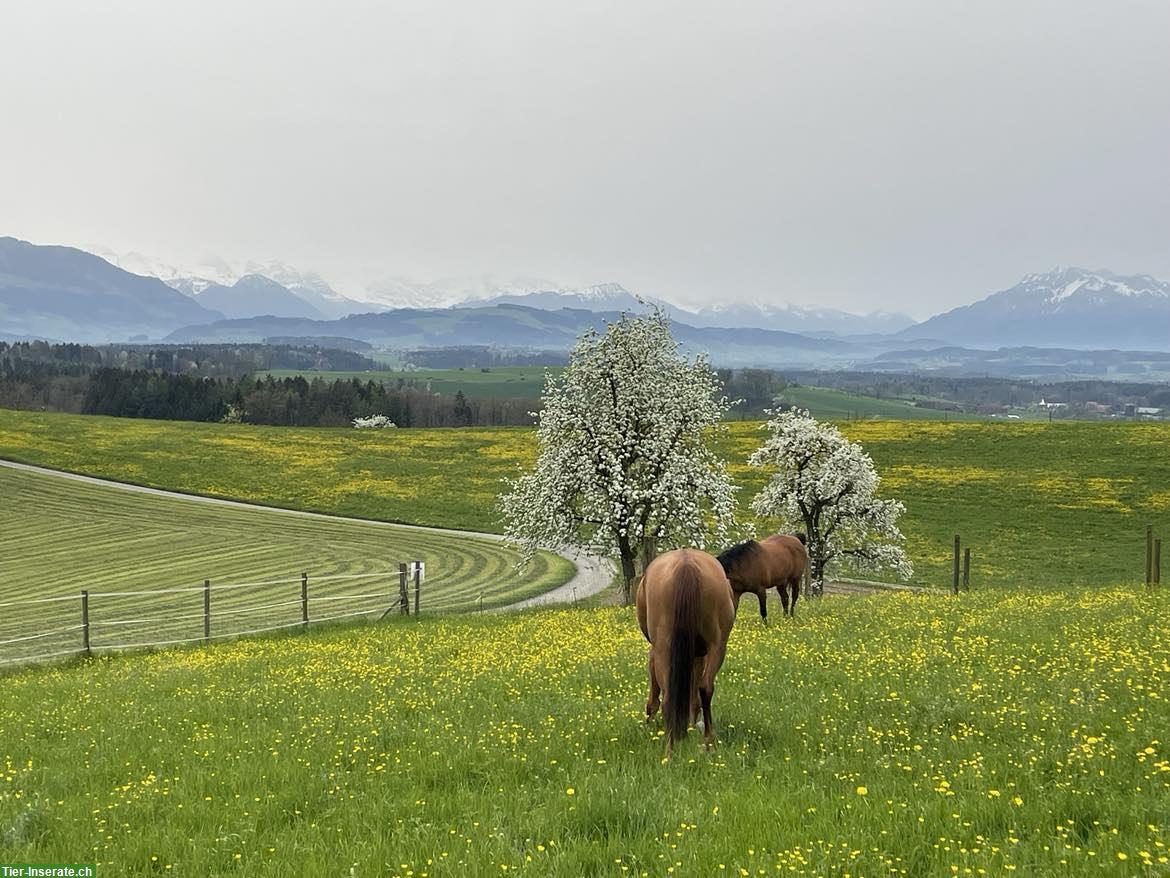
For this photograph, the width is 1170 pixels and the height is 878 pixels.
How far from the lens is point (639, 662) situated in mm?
16047

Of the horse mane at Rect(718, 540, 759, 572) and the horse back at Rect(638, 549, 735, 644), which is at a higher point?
the horse back at Rect(638, 549, 735, 644)

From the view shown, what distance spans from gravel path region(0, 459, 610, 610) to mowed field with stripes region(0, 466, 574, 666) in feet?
3.01

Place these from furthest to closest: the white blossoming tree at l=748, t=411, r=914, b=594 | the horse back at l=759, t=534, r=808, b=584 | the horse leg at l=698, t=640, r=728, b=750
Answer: the white blossoming tree at l=748, t=411, r=914, b=594 < the horse back at l=759, t=534, r=808, b=584 < the horse leg at l=698, t=640, r=728, b=750

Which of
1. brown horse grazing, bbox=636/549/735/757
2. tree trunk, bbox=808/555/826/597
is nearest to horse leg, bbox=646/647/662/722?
brown horse grazing, bbox=636/549/735/757

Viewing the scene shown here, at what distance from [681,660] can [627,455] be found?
26420mm

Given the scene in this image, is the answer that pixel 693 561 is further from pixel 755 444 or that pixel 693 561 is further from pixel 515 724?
pixel 755 444

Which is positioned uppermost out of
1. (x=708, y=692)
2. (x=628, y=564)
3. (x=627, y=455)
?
(x=627, y=455)

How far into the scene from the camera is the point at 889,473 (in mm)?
82500

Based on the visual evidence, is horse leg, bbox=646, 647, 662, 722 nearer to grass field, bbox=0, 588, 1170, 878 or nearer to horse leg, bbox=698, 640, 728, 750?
grass field, bbox=0, 588, 1170, 878

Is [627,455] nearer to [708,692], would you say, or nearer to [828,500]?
[828,500]

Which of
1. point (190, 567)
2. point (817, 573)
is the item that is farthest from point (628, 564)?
point (190, 567)

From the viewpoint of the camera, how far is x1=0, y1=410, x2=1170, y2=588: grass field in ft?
197

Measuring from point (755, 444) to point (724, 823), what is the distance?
9278 centimetres

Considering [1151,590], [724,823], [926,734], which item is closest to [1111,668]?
[926,734]
